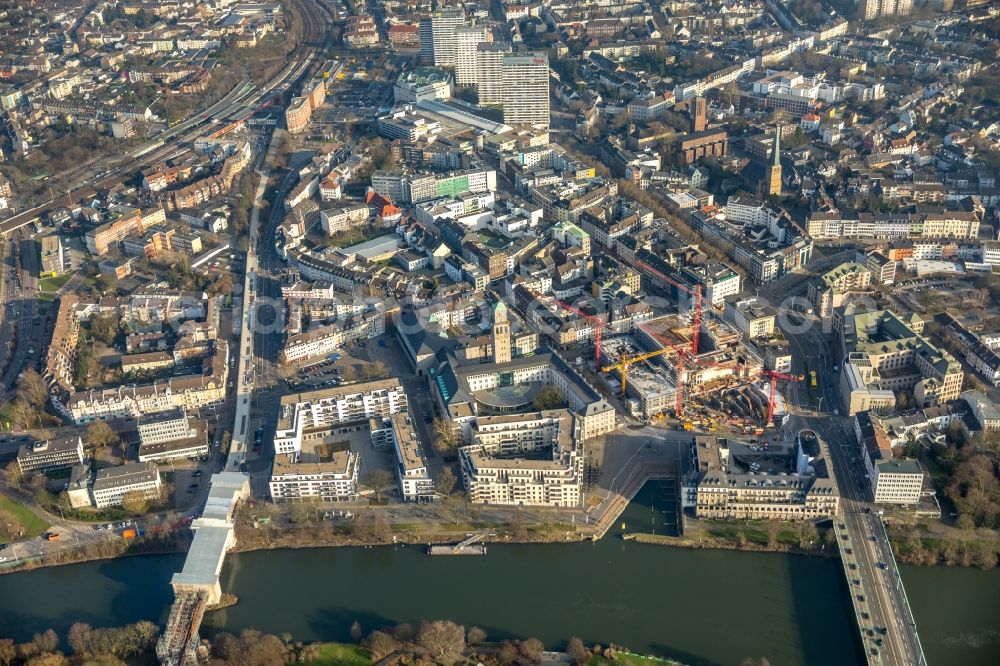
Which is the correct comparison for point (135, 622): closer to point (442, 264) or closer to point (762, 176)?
point (442, 264)

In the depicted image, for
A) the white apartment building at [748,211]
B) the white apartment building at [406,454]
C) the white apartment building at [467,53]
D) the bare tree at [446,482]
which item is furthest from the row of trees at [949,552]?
the white apartment building at [467,53]

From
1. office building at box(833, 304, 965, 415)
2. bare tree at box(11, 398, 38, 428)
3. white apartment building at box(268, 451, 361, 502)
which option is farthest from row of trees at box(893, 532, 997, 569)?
bare tree at box(11, 398, 38, 428)

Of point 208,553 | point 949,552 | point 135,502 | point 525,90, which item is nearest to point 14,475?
point 135,502

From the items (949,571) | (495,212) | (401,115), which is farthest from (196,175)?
(949,571)

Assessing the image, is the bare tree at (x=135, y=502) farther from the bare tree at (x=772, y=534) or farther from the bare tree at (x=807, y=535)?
the bare tree at (x=807, y=535)

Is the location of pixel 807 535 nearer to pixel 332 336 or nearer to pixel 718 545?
pixel 718 545
